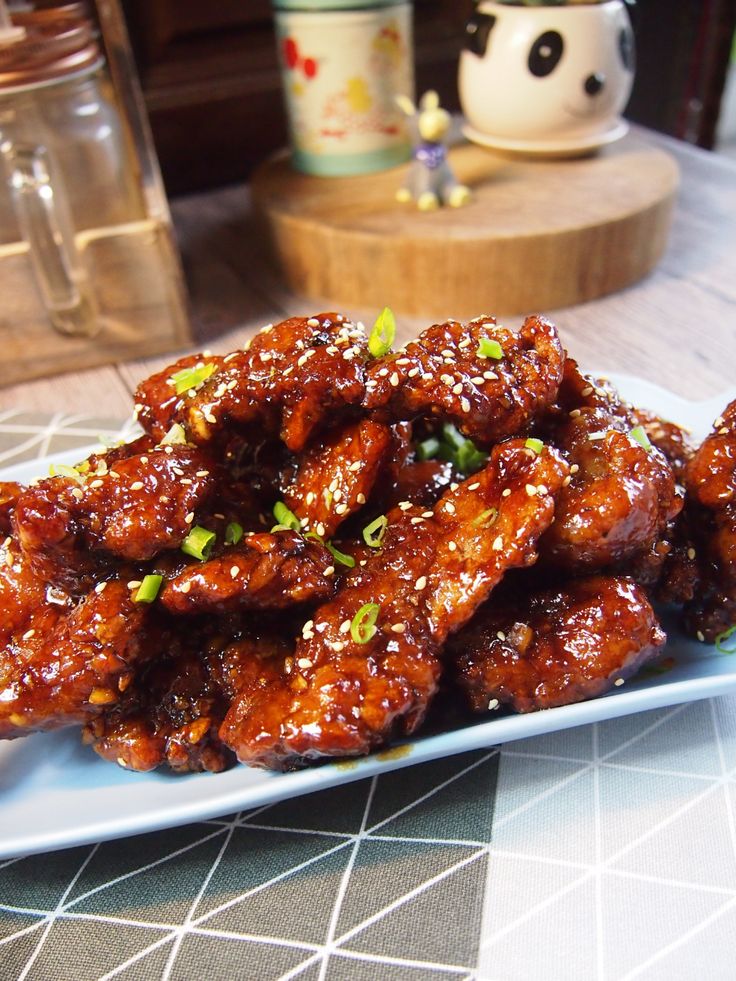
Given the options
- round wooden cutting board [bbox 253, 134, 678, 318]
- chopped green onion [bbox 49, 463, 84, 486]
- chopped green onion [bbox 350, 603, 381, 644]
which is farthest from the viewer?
round wooden cutting board [bbox 253, 134, 678, 318]

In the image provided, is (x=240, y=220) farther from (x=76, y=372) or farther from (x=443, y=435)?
(x=443, y=435)

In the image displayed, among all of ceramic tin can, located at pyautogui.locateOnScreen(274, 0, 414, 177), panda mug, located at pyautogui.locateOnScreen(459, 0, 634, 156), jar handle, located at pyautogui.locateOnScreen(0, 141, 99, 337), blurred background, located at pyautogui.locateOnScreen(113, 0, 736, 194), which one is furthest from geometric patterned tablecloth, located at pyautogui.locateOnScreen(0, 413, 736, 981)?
blurred background, located at pyautogui.locateOnScreen(113, 0, 736, 194)

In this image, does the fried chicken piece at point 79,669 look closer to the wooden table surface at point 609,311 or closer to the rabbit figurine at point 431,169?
the wooden table surface at point 609,311

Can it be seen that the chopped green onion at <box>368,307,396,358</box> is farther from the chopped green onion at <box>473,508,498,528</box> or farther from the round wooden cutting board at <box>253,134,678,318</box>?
the round wooden cutting board at <box>253,134,678,318</box>

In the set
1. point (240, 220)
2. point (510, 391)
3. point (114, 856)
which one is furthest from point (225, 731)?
point (240, 220)

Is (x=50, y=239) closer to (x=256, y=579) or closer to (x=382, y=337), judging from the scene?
(x=382, y=337)
